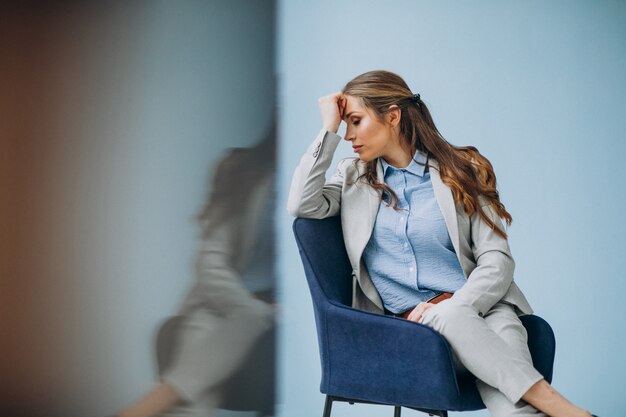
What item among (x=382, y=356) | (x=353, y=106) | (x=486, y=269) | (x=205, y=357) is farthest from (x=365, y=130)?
(x=205, y=357)

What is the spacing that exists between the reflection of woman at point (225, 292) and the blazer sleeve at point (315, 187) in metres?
0.42

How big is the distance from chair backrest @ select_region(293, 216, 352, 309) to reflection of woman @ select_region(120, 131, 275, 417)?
45 cm

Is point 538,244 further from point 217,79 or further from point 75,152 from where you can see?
point 75,152

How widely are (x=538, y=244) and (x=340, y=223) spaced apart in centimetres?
124

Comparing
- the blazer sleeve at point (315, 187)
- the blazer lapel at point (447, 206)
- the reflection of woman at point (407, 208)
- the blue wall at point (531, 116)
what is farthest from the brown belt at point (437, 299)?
the blue wall at point (531, 116)

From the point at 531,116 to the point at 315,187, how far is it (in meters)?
1.45

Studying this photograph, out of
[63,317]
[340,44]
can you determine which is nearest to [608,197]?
[340,44]

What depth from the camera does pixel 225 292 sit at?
2518mm

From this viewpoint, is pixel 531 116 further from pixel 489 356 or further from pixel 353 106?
pixel 489 356

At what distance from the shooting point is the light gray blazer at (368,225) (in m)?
2.11

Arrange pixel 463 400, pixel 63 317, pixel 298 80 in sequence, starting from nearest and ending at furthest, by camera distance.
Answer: pixel 463 400
pixel 63 317
pixel 298 80

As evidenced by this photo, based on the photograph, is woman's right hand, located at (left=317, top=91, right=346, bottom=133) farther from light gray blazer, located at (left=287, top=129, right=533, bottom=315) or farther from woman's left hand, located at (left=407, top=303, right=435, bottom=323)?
woman's left hand, located at (left=407, top=303, right=435, bottom=323)

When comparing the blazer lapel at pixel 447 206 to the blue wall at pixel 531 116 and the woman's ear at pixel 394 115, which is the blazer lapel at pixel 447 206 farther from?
the blue wall at pixel 531 116

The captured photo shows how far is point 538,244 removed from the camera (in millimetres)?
3186
